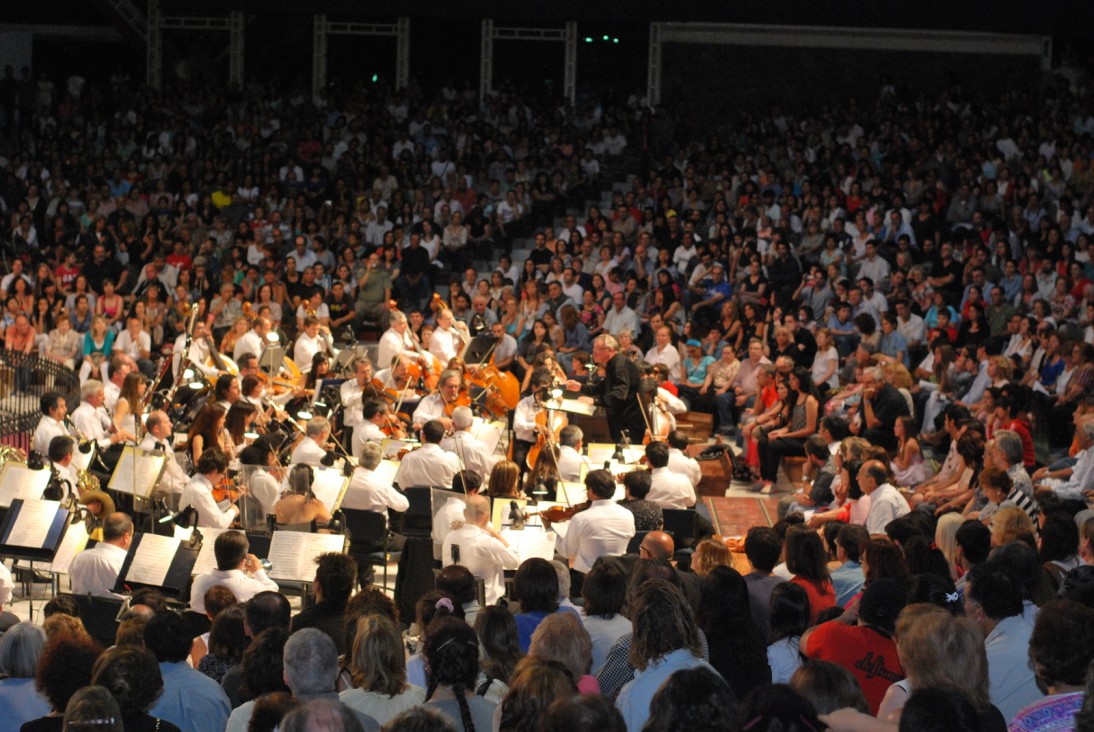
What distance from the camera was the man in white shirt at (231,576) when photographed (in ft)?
25.6

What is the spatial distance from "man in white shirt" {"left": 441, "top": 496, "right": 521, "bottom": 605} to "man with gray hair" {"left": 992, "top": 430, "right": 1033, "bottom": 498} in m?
3.47

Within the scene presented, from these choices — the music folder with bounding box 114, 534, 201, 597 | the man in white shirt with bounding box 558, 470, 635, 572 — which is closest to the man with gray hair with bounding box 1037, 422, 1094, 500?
the man in white shirt with bounding box 558, 470, 635, 572

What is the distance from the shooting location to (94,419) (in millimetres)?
12375

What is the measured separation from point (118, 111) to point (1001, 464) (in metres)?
18.8

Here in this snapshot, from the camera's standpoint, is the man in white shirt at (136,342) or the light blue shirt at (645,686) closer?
the light blue shirt at (645,686)

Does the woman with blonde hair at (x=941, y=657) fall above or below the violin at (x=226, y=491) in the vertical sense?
above

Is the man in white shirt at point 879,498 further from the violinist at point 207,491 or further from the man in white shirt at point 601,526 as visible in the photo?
the violinist at point 207,491

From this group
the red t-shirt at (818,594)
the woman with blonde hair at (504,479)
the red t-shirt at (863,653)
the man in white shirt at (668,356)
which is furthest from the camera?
the man in white shirt at (668,356)

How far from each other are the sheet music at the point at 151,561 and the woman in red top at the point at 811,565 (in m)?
3.66

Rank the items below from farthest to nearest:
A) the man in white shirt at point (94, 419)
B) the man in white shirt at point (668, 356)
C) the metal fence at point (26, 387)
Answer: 1. the man in white shirt at point (668, 356)
2. the metal fence at point (26, 387)
3. the man in white shirt at point (94, 419)

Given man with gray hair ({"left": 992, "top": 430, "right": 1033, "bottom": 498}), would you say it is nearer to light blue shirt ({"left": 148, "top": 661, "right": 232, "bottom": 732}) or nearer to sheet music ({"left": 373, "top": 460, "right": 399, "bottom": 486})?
sheet music ({"left": 373, "top": 460, "right": 399, "bottom": 486})

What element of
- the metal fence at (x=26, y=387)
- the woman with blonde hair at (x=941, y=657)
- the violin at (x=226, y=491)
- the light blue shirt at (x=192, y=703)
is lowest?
the metal fence at (x=26, y=387)

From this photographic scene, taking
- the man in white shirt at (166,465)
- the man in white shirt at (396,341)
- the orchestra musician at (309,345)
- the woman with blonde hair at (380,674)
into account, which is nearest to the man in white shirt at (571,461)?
the man in white shirt at (166,465)

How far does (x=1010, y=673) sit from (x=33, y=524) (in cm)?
627
